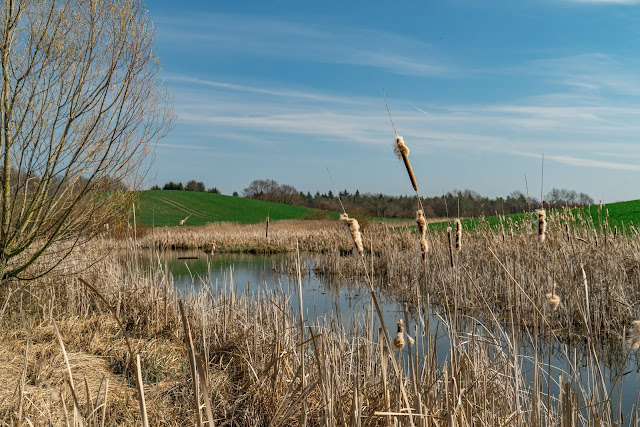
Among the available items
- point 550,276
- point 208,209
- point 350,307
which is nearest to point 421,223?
point 350,307

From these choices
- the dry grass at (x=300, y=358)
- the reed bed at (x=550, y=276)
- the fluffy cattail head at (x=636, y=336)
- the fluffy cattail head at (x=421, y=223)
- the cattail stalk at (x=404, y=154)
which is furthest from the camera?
the reed bed at (x=550, y=276)

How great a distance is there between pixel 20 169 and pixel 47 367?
95.3 inches

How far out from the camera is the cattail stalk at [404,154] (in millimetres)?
1228

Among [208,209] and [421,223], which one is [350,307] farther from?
[208,209]

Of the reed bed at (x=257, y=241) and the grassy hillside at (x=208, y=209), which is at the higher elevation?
the grassy hillside at (x=208, y=209)

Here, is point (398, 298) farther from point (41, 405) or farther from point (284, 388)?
point (41, 405)

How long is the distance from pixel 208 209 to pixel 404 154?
156 feet

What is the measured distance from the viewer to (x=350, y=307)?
4684 mm

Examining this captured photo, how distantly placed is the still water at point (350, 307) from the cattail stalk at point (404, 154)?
794mm

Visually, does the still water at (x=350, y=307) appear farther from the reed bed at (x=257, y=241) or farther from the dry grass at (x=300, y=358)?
the reed bed at (x=257, y=241)

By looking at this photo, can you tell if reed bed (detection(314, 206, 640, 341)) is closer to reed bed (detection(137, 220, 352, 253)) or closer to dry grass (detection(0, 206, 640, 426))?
dry grass (detection(0, 206, 640, 426))

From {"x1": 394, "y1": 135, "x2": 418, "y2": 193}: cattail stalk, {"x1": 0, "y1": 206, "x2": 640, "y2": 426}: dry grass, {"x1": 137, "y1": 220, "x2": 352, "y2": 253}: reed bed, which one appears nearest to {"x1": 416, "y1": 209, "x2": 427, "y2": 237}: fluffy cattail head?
{"x1": 0, "y1": 206, "x2": 640, "y2": 426}: dry grass

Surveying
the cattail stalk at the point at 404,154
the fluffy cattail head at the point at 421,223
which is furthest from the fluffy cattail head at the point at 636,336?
the cattail stalk at the point at 404,154

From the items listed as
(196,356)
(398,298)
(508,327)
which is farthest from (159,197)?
(196,356)
